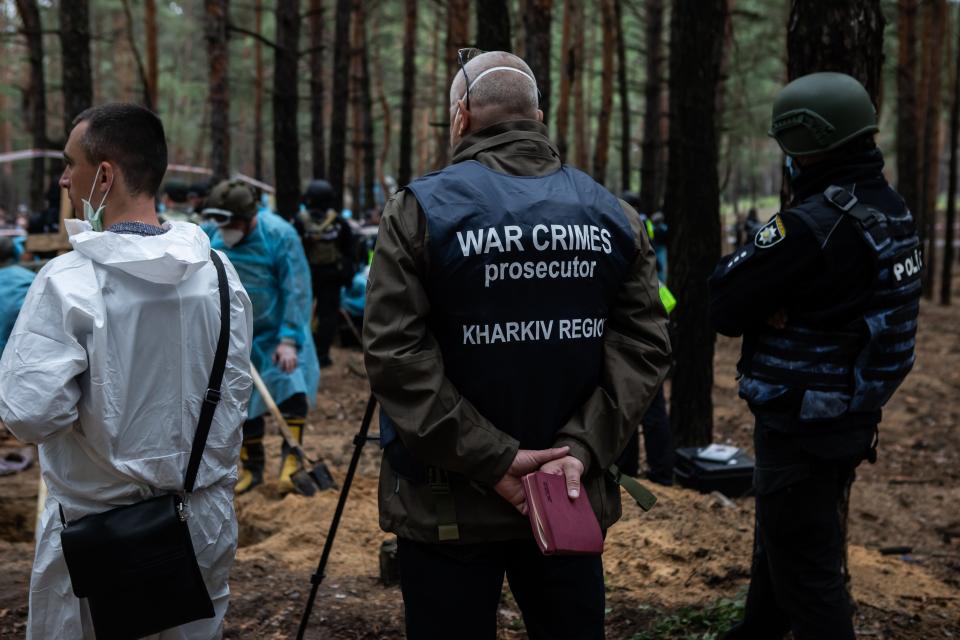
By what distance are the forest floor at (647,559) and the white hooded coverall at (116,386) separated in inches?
65.1

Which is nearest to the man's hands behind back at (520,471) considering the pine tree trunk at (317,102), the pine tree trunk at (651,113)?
the pine tree trunk at (651,113)

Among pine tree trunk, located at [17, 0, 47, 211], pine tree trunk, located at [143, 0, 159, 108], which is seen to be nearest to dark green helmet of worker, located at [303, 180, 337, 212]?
pine tree trunk, located at [143, 0, 159, 108]

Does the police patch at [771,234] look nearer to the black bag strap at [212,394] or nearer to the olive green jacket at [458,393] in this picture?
the olive green jacket at [458,393]

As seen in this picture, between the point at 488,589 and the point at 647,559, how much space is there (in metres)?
2.66

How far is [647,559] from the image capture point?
4.88 meters

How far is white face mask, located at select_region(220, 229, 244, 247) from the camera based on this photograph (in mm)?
6191

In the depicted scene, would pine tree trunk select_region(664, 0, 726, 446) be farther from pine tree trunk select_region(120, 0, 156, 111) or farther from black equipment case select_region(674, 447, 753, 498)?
pine tree trunk select_region(120, 0, 156, 111)

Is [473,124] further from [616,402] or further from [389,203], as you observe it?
[616,402]

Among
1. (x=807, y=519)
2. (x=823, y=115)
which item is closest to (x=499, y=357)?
(x=807, y=519)

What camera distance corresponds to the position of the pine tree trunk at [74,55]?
9.96 meters

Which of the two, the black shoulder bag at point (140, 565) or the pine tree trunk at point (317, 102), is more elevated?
the pine tree trunk at point (317, 102)

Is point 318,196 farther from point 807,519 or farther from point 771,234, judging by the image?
point 807,519

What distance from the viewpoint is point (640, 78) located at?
1895 inches

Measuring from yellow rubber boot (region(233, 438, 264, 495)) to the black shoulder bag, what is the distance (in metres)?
4.39
